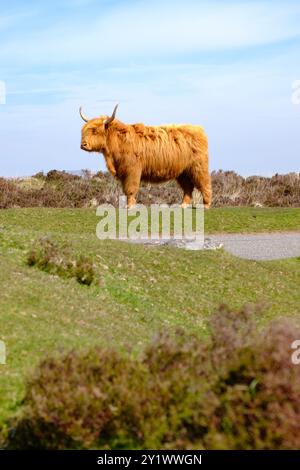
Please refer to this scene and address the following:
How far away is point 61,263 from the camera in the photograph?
13336 millimetres

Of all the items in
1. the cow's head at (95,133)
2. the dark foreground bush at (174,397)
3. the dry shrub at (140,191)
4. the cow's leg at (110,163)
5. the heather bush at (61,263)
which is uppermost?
the cow's head at (95,133)

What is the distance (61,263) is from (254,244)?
33.3 feet

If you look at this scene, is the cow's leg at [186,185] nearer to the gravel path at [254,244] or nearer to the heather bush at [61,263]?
the gravel path at [254,244]

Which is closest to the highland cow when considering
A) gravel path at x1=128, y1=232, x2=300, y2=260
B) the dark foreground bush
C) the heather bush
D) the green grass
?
gravel path at x1=128, y1=232, x2=300, y2=260

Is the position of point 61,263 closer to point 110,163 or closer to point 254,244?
A: point 254,244

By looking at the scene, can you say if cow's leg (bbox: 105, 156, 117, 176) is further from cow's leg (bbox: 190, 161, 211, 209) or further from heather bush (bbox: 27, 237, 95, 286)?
heather bush (bbox: 27, 237, 95, 286)

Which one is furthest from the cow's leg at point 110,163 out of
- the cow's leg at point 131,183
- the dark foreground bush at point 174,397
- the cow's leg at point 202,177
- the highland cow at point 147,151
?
the dark foreground bush at point 174,397

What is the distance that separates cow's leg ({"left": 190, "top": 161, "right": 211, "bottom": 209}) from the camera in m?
26.3

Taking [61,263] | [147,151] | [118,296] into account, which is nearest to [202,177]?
[147,151]

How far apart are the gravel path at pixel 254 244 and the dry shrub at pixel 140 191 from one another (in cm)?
1080

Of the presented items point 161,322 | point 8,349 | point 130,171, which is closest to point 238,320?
point 8,349

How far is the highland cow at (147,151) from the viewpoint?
79.9 ft

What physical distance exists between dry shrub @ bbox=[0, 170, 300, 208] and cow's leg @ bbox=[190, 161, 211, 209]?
7705 mm
